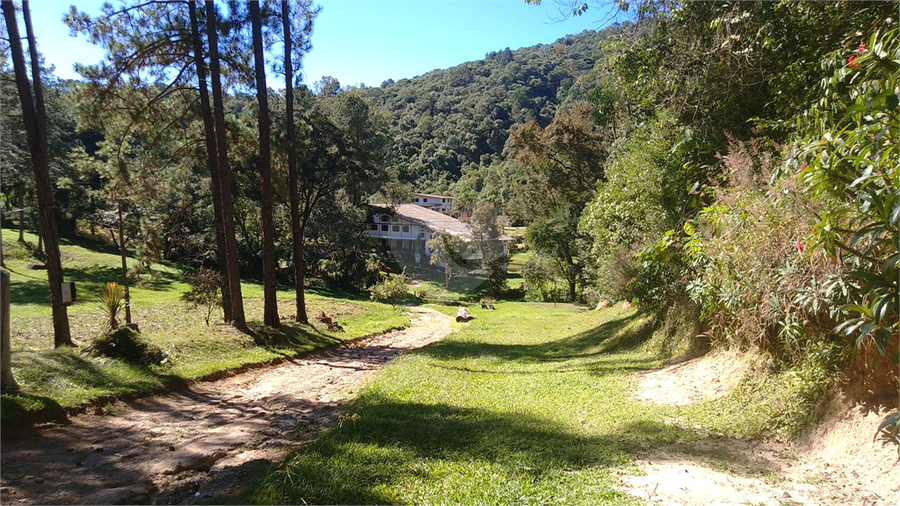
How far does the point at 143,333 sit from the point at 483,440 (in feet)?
33.9

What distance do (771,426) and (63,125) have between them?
41.3m

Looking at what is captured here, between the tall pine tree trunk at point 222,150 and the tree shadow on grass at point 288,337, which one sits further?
the tree shadow on grass at point 288,337

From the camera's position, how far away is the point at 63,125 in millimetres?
31828

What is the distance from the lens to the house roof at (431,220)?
45688mm

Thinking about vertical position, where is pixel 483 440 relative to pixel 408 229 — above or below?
below

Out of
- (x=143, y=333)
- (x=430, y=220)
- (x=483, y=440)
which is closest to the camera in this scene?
(x=483, y=440)

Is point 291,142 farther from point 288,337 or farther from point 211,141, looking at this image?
point 288,337

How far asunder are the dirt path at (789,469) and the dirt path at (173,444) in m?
3.96

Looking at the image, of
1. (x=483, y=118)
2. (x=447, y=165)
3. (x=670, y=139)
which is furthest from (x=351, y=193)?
(x=483, y=118)

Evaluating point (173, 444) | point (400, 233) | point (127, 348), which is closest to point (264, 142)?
point (127, 348)

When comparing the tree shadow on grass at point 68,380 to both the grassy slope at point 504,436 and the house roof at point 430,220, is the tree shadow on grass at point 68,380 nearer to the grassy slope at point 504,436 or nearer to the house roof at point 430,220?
the grassy slope at point 504,436

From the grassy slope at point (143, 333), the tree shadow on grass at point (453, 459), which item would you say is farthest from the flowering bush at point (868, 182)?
the grassy slope at point (143, 333)

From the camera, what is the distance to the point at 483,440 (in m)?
5.38

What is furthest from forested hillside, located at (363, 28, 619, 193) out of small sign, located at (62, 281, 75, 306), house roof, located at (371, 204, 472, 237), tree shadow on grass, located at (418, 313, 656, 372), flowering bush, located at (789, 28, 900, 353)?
flowering bush, located at (789, 28, 900, 353)
